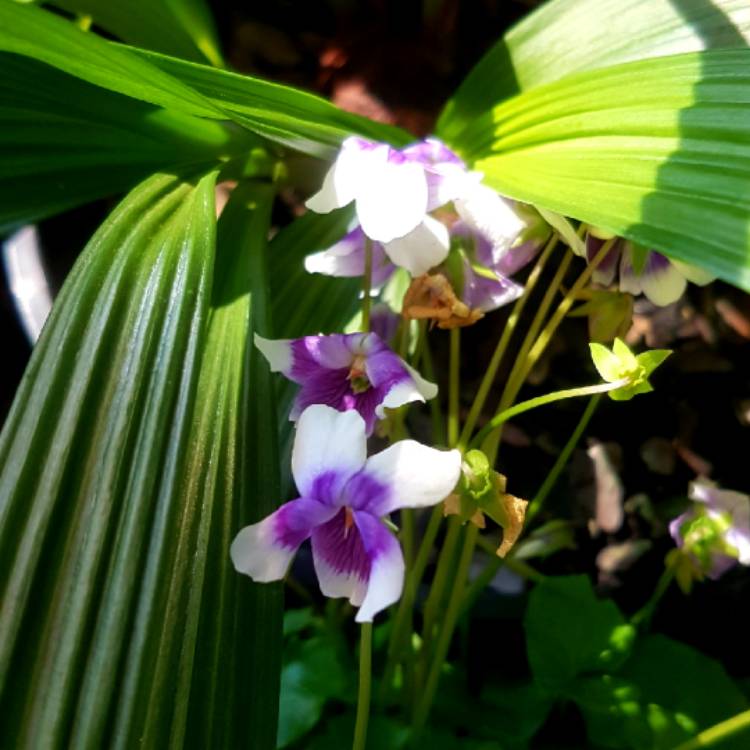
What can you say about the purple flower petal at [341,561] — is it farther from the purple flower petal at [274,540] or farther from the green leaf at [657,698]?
the green leaf at [657,698]

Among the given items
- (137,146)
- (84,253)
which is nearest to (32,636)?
(84,253)

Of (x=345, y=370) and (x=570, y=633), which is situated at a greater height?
(x=345, y=370)

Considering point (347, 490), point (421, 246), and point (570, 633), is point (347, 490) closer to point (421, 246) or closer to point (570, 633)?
point (421, 246)

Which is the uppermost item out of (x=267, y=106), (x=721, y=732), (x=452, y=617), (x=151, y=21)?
(x=151, y=21)

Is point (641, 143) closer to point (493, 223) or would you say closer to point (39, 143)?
point (493, 223)

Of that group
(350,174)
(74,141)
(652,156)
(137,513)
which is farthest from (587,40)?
(137,513)

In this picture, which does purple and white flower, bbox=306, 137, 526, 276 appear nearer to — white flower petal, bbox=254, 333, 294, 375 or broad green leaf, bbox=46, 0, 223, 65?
white flower petal, bbox=254, 333, 294, 375

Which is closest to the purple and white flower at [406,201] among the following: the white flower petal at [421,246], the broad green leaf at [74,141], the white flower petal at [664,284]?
the white flower petal at [421,246]

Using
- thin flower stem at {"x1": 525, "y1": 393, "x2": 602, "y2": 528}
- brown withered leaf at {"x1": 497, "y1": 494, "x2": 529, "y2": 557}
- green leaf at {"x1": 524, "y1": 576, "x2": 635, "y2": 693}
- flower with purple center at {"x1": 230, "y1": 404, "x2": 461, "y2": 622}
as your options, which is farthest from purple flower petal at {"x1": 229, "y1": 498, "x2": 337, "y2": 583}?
green leaf at {"x1": 524, "y1": 576, "x2": 635, "y2": 693}
